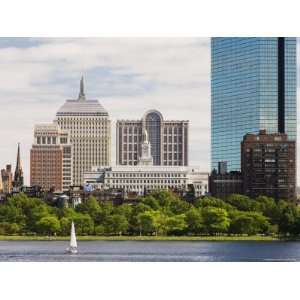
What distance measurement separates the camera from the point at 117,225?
72.2 m

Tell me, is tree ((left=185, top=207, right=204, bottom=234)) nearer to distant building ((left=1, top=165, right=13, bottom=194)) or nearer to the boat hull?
the boat hull

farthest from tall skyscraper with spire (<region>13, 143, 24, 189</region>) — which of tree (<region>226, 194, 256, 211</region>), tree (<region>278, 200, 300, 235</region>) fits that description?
tree (<region>278, 200, 300, 235</region>)

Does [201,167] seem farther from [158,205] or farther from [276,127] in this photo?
[158,205]

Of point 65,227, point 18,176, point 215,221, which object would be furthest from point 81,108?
point 215,221

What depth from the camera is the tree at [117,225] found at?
71.9 metres

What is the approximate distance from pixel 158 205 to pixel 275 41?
2712 cm

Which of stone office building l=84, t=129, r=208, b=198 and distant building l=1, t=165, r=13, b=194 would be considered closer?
distant building l=1, t=165, r=13, b=194

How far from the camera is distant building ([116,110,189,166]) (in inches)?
4466

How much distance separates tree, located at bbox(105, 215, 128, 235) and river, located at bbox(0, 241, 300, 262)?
6.13m

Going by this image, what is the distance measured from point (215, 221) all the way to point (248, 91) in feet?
119

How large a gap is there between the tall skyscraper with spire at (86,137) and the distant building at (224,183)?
1352 centimetres

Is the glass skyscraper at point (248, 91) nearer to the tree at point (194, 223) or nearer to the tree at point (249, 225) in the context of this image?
the tree at point (249, 225)
